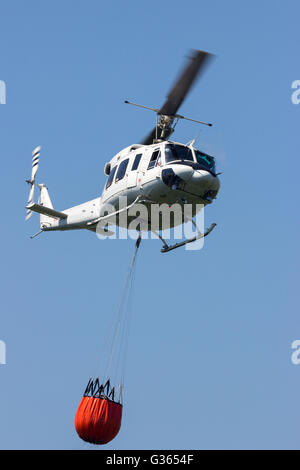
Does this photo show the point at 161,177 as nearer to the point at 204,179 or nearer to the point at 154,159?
the point at 154,159

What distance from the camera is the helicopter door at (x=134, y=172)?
107 ft

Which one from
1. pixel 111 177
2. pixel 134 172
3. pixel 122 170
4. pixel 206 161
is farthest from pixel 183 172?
pixel 111 177

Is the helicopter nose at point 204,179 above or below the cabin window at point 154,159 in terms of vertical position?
below

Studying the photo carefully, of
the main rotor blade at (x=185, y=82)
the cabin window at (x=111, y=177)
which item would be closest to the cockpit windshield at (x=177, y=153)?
the main rotor blade at (x=185, y=82)

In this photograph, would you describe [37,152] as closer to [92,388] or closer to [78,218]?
[78,218]

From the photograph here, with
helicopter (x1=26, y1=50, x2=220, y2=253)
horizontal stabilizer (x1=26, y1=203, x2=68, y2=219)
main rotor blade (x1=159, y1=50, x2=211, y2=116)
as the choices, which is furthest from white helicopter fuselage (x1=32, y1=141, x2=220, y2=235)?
horizontal stabilizer (x1=26, y1=203, x2=68, y2=219)

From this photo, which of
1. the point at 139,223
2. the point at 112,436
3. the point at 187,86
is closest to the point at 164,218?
the point at 139,223

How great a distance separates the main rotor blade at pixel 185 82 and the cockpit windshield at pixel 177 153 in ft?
5.47

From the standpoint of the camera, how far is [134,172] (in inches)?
1293

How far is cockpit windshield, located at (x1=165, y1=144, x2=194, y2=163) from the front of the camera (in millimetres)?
32094

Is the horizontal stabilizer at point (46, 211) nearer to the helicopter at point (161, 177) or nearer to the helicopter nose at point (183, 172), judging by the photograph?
the helicopter at point (161, 177)

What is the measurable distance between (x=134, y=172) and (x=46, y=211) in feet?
17.4

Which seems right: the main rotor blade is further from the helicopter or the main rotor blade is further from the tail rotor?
the tail rotor
